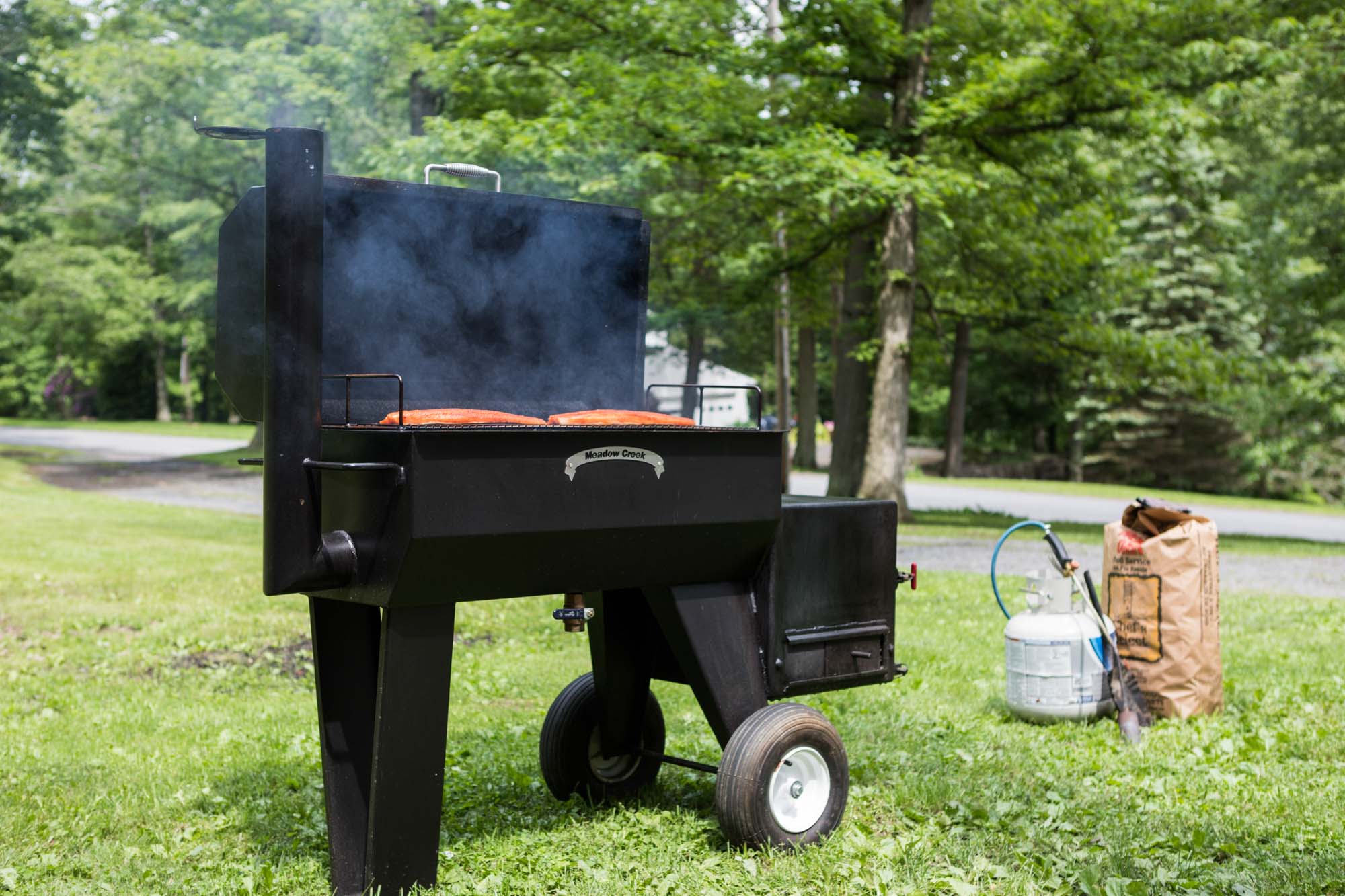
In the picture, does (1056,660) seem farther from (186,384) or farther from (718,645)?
(186,384)

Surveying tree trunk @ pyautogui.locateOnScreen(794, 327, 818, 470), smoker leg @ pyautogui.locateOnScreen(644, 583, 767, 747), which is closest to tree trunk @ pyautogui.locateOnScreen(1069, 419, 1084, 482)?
tree trunk @ pyautogui.locateOnScreen(794, 327, 818, 470)

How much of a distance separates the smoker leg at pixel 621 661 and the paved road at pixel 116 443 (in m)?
25.0

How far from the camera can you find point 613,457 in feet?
11.4

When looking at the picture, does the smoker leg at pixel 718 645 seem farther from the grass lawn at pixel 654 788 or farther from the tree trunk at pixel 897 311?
the tree trunk at pixel 897 311

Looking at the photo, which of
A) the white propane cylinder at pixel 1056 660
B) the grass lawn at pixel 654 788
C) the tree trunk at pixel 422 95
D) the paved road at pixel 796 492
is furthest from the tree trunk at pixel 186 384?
the white propane cylinder at pixel 1056 660

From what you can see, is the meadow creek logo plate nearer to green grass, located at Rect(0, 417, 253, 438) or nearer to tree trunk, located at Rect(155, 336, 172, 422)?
green grass, located at Rect(0, 417, 253, 438)

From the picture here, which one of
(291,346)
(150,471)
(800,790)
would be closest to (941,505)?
(150,471)

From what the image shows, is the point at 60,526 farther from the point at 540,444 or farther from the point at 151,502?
the point at 540,444

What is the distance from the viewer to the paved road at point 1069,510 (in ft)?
64.9

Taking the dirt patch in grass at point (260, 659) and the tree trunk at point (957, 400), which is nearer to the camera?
the dirt patch in grass at point (260, 659)

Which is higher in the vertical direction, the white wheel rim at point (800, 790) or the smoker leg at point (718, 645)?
the smoker leg at point (718, 645)

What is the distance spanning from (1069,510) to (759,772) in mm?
19728

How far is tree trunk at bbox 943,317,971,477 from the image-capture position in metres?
29.5

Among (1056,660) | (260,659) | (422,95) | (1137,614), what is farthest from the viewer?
(422,95)
